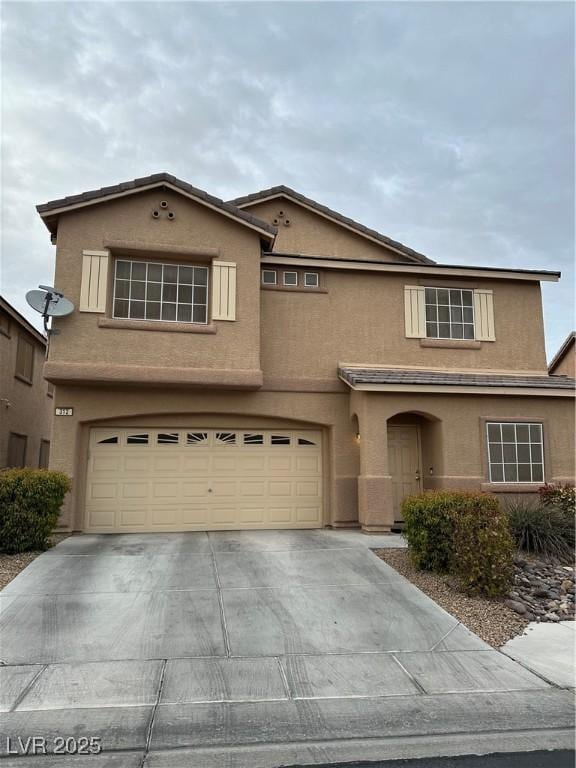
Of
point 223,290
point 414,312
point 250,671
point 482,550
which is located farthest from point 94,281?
point 482,550

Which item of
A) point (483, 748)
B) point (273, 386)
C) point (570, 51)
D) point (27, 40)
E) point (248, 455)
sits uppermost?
point (27, 40)

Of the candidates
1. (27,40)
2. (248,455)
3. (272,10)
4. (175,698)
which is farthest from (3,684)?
(272,10)

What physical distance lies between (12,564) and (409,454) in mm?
8288

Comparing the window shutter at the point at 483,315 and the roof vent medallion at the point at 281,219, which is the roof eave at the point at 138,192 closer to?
the roof vent medallion at the point at 281,219

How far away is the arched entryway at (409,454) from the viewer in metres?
12.1

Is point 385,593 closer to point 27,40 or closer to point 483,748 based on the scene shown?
point 483,748

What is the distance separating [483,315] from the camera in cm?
1327

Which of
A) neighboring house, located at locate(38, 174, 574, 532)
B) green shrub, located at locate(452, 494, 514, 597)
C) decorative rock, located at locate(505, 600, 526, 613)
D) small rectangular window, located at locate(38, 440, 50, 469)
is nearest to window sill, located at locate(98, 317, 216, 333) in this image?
neighboring house, located at locate(38, 174, 574, 532)

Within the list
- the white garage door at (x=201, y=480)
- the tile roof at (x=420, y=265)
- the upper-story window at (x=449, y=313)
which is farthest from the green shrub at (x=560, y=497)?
the tile roof at (x=420, y=265)

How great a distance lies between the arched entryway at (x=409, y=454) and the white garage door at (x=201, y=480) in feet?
5.64

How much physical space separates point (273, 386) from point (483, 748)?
8.68 meters

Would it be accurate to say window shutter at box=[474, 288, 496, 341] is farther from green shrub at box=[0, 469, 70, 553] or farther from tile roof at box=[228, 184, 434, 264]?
green shrub at box=[0, 469, 70, 553]

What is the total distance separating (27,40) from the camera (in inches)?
412

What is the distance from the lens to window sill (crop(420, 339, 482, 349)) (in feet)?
42.5
